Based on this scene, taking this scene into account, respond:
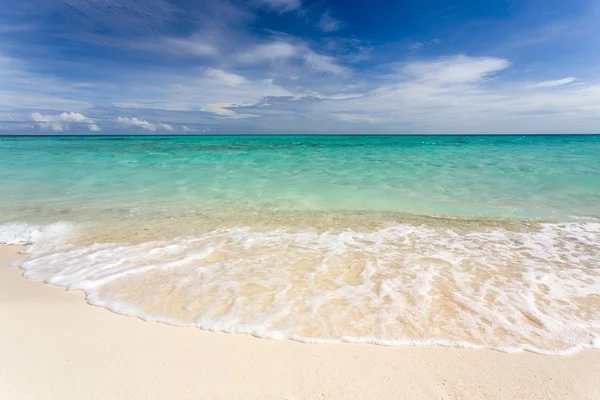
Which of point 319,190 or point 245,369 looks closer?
point 245,369

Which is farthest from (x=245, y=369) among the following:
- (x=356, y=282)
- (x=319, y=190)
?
(x=319, y=190)

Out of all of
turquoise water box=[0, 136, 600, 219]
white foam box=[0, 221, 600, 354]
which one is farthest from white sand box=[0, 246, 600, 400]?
turquoise water box=[0, 136, 600, 219]

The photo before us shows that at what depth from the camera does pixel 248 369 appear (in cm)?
230

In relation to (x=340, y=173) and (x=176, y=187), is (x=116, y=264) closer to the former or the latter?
(x=176, y=187)

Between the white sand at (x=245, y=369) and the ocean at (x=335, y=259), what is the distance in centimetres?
16

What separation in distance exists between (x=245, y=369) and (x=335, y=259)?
2279mm

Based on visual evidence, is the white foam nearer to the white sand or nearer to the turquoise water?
the white sand

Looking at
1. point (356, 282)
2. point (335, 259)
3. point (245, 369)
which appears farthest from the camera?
point (335, 259)

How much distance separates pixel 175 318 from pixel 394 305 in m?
2.11

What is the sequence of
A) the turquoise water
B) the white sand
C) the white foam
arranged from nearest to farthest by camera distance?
the white sand < the white foam < the turquoise water

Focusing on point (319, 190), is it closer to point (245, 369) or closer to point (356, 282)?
point (356, 282)

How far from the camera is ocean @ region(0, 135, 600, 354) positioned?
2867mm

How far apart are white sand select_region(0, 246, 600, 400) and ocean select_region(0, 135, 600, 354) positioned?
158 millimetres

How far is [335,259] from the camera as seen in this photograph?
4.36 m
